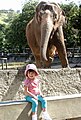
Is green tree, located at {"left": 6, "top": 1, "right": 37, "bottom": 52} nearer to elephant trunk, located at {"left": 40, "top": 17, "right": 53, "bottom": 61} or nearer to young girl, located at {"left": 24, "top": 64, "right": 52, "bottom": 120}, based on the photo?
elephant trunk, located at {"left": 40, "top": 17, "right": 53, "bottom": 61}

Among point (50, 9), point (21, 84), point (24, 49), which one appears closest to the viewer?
point (21, 84)

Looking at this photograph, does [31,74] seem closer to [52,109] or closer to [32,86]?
[32,86]

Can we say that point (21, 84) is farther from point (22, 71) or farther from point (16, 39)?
point (16, 39)

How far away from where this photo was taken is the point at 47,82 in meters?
3.16

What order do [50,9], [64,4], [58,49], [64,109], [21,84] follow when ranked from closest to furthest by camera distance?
[64,109], [21,84], [58,49], [50,9], [64,4]

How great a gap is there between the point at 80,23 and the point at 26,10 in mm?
16459

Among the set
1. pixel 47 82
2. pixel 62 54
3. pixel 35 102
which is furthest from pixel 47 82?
pixel 62 54

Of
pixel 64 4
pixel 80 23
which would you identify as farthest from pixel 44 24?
pixel 64 4

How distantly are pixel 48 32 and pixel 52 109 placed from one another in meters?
2.53

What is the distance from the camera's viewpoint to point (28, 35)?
6.18 m

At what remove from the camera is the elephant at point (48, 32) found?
509cm

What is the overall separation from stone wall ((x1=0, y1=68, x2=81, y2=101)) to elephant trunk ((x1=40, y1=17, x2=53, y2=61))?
4.07 feet

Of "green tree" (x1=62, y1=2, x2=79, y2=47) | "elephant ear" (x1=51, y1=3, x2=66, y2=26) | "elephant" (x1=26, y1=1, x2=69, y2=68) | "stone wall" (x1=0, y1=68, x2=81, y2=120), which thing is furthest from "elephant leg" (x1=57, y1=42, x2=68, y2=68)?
"green tree" (x1=62, y1=2, x2=79, y2=47)

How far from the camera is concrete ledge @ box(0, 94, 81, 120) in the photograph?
255 cm
